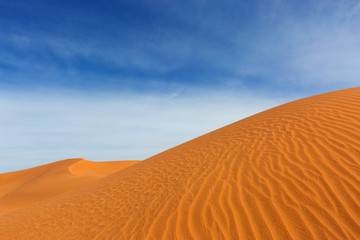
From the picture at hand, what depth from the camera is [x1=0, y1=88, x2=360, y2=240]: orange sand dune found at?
3.36m

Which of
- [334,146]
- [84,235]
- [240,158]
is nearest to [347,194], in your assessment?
[334,146]

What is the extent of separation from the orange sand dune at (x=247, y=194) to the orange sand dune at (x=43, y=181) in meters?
8.08

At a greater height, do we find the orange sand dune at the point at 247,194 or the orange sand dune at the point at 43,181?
the orange sand dune at the point at 43,181

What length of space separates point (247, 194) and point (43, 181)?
60.1ft

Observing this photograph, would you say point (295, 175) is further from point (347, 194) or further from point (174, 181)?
point (174, 181)

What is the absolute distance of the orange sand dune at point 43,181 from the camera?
48.6ft

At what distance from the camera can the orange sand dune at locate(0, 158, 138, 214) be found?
14805 mm

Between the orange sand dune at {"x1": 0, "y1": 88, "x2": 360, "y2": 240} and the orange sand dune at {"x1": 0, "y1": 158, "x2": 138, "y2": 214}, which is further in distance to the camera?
the orange sand dune at {"x1": 0, "y1": 158, "x2": 138, "y2": 214}

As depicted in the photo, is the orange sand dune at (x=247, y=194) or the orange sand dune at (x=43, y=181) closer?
the orange sand dune at (x=247, y=194)

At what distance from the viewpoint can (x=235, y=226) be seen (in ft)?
11.3

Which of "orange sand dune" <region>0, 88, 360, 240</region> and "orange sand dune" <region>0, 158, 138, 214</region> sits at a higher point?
"orange sand dune" <region>0, 158, 138, 214</region>

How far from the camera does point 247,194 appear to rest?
13.2 feet

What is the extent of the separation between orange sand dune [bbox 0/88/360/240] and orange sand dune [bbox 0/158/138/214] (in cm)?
808

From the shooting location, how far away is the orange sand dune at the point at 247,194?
336cm
